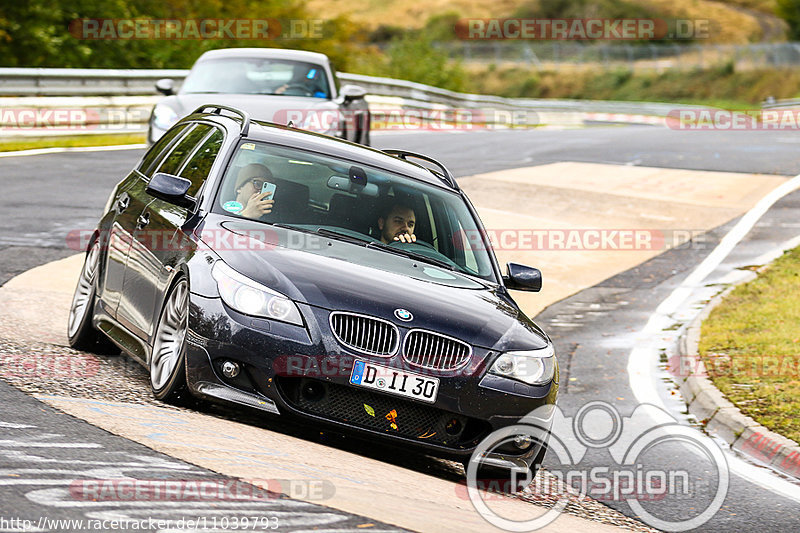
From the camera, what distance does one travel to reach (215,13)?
161ft

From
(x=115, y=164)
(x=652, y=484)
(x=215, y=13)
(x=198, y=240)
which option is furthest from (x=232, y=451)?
(x=215, y=13)

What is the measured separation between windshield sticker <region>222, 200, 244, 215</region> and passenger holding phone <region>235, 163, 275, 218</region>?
0.02 metres

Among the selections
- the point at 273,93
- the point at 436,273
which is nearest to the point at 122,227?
the point at 436,273

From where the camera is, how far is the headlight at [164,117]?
15969 millimetres

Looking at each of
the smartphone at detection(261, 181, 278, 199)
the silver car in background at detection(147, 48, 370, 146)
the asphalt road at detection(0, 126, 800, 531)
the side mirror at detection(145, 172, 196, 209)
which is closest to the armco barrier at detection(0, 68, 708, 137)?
the asphalt road at detection(0, 126, 800, 531)

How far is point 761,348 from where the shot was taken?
11750mm

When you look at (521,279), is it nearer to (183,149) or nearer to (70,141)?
(183,149)

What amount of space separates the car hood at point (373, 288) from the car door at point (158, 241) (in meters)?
0.36

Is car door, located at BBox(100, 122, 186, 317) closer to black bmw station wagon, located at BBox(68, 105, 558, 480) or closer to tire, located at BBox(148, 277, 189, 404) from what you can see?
black bmw station wagon, located at BBox(68, 105, 558, 480)

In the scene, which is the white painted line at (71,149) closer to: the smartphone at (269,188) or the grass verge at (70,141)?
the grass verge at (70,141)

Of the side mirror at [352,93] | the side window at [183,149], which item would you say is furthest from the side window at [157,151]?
the side mirror at [352,93]

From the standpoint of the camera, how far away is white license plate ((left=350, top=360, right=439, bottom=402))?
21.1ft

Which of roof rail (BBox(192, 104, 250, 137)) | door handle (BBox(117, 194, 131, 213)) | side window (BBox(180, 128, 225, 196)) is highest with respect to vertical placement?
roof rail (BBox(192, 104, 250, 137))

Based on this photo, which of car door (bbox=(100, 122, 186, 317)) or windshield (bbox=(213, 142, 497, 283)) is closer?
windshield (bbox=(213, 142, 497, 283))
